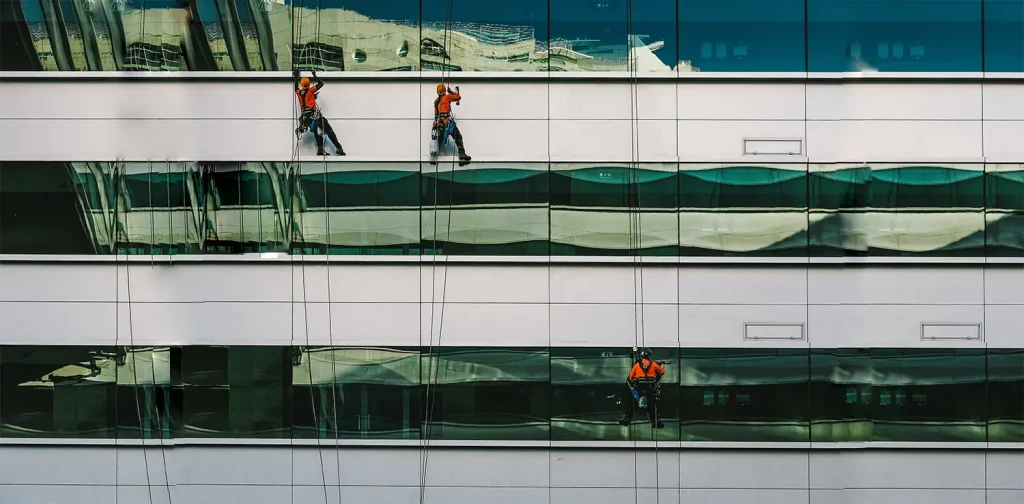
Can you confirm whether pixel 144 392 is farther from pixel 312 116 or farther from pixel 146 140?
pixel 312 116

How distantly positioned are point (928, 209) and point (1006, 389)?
2.33 metres

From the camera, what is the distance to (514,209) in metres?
8.61

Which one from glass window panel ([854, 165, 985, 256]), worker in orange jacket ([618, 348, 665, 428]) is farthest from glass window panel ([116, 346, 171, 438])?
glass window panel ([854, 165, 985, 256])

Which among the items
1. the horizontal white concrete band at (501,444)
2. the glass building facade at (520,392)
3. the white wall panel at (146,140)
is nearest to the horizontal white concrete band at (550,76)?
the white wall panel at (146,140)

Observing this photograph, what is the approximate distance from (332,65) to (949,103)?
23.9 feet

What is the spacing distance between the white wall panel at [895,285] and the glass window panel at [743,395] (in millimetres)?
822

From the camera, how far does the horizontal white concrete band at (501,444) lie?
340 inches

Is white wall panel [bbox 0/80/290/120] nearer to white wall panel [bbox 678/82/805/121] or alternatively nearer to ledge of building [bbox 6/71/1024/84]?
ledge of building [bbox 6/71/1024/84]

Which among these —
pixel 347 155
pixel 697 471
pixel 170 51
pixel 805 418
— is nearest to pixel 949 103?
pixel 805 418

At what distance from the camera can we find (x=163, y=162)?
8695 millimetres

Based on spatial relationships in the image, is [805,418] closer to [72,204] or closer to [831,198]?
[831,198]

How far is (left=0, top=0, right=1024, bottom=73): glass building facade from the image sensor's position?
854cm

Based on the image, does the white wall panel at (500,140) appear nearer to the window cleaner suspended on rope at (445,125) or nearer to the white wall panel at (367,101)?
the window cleaner suspended on rope at (445,125)

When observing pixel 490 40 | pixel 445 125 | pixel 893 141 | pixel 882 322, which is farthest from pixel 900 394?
pixel 490 40
